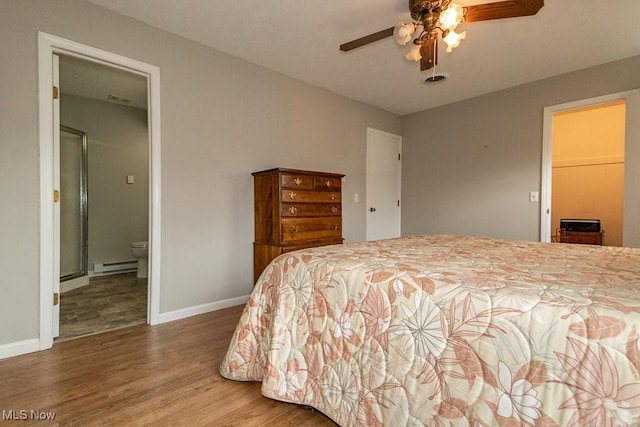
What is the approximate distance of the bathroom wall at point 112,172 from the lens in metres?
4.16

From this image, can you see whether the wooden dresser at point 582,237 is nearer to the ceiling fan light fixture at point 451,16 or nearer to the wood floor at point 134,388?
the ceiling fan light fixture at point 451,16

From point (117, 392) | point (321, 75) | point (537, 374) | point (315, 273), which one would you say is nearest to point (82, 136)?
point (321, 75)

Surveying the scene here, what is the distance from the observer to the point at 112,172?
4395mm

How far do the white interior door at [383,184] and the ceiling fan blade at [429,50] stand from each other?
2.26m

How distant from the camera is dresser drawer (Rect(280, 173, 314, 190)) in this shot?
2.80 metres

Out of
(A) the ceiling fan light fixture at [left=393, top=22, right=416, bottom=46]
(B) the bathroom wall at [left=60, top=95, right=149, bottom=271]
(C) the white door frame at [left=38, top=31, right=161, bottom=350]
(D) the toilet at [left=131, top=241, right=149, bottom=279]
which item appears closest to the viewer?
(A) the ceiling fan light fixture at [left=393, top=22, right=416, bottom=46]

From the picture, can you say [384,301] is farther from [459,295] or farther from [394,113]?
[394,113]

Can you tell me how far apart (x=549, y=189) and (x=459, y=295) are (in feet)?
11.1

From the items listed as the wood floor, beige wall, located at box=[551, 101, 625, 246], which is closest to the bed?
the wood floor

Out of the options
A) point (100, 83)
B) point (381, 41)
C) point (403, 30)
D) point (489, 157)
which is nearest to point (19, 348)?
point (100, 83)

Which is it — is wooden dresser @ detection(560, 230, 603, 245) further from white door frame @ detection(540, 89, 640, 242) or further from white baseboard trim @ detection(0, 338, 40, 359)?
white baseboard trim @ detection(0, 338, 40, 359)

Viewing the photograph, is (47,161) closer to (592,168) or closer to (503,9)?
(503,9)

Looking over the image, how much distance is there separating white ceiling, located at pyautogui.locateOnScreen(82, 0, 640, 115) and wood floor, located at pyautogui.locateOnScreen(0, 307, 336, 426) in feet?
8.04

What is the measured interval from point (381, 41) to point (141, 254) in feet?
12.7
